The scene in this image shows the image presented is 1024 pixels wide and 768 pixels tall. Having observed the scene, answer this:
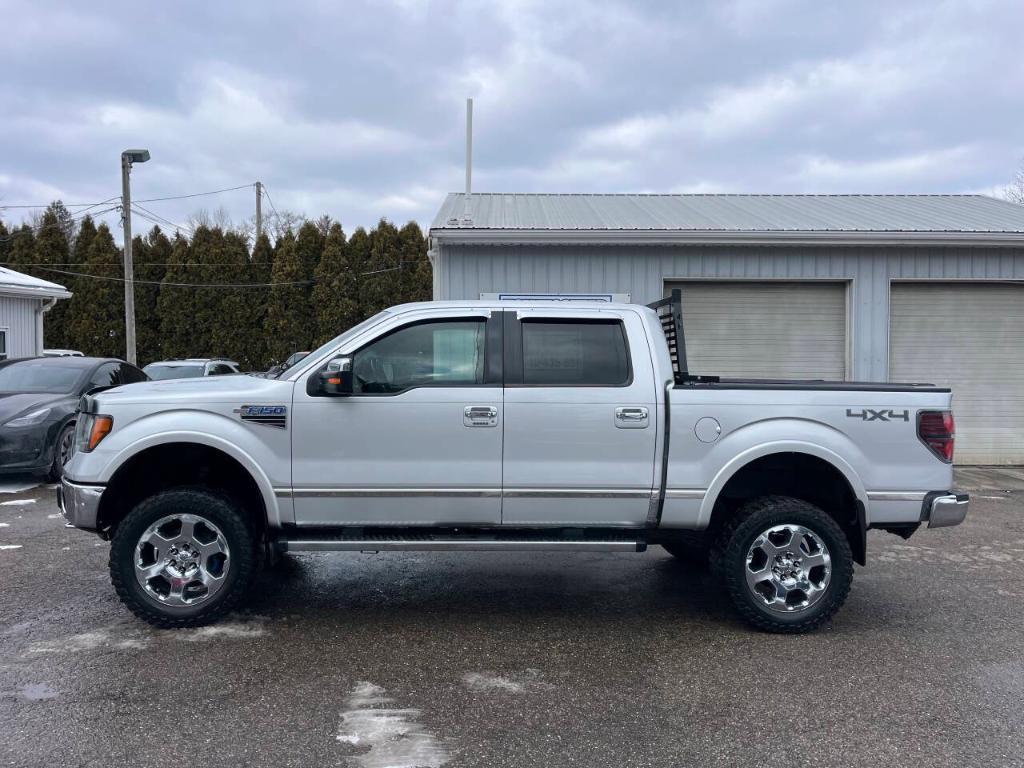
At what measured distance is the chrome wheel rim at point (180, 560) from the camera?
15.7 feet

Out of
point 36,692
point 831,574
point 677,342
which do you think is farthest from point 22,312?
point 831,574

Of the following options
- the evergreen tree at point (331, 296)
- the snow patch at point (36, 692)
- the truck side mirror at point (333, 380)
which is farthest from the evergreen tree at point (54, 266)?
the snow patch at point (36, 692)

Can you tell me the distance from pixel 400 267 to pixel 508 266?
49.7ft

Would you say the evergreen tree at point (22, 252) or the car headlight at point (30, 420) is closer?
the car headlight at point (30, 420)

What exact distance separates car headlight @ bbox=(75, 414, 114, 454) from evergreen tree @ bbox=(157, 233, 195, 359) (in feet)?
74.5

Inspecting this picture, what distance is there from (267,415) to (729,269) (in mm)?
8355

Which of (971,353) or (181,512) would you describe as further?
(971,353)

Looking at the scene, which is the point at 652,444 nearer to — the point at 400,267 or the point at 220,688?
the point at 220,688

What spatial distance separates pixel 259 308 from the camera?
84.6 ft

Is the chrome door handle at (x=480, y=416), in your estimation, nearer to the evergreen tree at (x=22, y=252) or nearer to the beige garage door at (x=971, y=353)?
the beige garage door at (x=971, y=353)

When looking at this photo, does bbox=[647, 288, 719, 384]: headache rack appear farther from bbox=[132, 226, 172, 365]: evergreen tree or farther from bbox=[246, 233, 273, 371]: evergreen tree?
bbox=[132, 226, 172, 365]: evergreen tree

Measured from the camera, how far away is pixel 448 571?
6328 mm

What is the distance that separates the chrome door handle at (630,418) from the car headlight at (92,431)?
119 inches

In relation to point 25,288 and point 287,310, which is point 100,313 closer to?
point 287,310
